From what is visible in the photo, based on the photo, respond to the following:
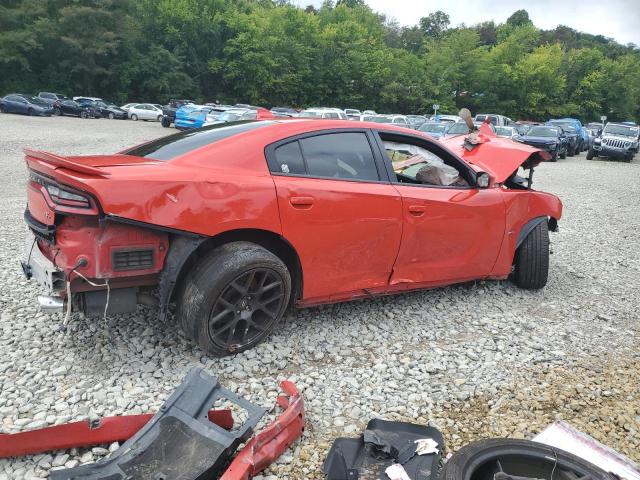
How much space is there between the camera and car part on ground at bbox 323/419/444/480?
2383 mm

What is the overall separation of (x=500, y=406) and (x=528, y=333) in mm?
1204

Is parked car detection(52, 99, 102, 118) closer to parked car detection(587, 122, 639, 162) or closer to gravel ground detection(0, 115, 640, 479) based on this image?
parked car detection(587, 122, 639, 162)

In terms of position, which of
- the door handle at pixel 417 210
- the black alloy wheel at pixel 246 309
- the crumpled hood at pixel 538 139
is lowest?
the black alloy wheel at pixel 246 309

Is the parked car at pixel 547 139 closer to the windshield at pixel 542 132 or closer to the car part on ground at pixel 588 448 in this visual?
the windshield at pixel 542 132

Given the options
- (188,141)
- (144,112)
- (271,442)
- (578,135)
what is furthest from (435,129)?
(144,112)

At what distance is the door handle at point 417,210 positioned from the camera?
3820 millimetres

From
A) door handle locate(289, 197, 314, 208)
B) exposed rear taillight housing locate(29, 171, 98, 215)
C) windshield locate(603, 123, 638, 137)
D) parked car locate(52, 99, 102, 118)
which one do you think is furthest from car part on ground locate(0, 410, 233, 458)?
parked car locate(52, 99, 102, 118)

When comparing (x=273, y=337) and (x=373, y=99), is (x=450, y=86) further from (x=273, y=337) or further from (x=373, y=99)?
(x=273, y=337)

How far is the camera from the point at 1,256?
16.7 ft

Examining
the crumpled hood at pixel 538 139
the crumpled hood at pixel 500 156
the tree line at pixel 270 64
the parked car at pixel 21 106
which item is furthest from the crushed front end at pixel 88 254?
the tree line at pixel 270 64

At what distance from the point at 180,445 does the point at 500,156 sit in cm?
397

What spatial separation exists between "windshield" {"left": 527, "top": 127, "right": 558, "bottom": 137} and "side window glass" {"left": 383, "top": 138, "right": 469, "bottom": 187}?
1945 cm

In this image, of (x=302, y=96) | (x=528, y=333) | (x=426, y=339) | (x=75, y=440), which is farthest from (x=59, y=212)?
(x=302, y=96)

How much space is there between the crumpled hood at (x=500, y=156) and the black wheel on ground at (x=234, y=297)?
2298 millimetres
